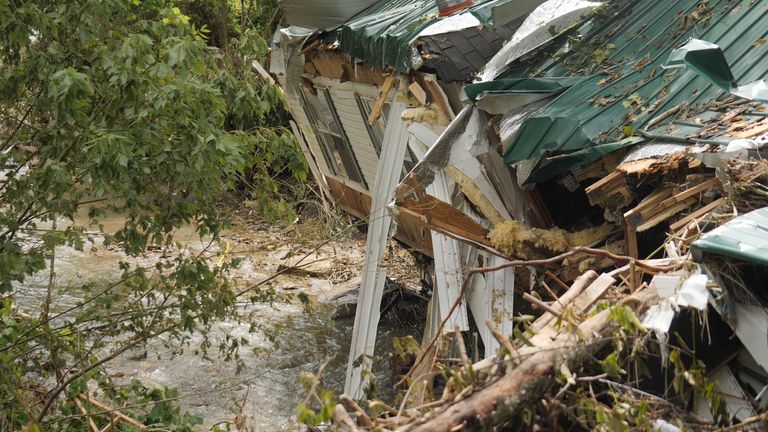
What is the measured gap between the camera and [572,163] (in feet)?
17.1

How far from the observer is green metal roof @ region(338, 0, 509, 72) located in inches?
311

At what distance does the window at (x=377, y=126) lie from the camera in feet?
31.8

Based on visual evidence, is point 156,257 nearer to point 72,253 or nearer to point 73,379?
point 72,253

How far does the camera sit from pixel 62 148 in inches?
244

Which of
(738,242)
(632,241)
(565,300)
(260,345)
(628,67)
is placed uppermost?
(628,67)

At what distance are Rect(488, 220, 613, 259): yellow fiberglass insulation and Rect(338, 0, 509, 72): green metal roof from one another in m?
2.57

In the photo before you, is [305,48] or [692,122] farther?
[305,48]

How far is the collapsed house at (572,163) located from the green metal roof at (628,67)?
0.02 m

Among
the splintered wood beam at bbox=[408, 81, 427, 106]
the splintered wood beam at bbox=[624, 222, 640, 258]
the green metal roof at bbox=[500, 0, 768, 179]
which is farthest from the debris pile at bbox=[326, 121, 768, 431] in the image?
the splintered wood beam at bbox=[408, 81, 427, 106]

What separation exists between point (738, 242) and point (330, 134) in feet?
32.2

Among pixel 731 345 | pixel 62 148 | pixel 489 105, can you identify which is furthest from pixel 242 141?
pixel 731 345

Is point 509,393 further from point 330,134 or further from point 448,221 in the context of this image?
point 330,134

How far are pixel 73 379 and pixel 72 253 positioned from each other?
404 inches

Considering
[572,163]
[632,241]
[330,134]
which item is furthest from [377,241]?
[330,134]
